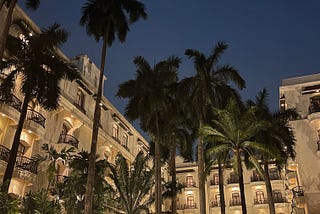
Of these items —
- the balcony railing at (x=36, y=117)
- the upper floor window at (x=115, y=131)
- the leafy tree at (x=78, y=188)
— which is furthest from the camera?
the upper floor window at (x=115, y=131)

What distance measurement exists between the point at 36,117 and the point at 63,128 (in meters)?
6.13

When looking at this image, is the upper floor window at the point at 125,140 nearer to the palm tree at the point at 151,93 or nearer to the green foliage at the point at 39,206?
the palm tree at the point at 151,93

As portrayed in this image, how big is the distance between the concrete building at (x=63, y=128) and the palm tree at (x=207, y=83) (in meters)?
11.8

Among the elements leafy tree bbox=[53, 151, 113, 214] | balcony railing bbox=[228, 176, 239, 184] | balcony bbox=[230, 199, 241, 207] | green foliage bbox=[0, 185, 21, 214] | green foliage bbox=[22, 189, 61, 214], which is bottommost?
green foliage bbox=[0, 185, 21, 214]

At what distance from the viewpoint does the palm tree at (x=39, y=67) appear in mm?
20580

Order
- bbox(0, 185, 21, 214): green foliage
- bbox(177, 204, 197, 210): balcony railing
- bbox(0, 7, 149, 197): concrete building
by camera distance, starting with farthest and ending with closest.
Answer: bbox(177, 204, 197, 210): balcony railing → bbox(0, 7, 149, 197): concrete building → bbox(0, 185, 21, 214): green foliage

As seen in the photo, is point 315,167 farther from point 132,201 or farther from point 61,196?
point 61,196

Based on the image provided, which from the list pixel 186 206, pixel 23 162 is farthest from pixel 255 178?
pixel 23 162

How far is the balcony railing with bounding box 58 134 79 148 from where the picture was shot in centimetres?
3142

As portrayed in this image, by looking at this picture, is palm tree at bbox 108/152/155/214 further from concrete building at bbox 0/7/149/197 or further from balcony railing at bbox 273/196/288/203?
balcony railing at bbox 273/196/288/203

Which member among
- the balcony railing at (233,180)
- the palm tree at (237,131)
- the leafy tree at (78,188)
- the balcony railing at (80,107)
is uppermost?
the balcony railing at (80,107)

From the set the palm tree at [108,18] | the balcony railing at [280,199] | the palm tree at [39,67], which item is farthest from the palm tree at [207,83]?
the balcony railing at [280,199]

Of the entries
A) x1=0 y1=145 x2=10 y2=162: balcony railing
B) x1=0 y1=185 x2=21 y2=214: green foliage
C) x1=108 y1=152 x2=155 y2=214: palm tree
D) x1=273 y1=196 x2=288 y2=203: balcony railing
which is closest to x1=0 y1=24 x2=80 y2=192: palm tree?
x1=0 y1=145 x2=10 y2=162: balcony railing

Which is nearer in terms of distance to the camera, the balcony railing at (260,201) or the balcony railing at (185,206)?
the balcony railing at (260,201)
